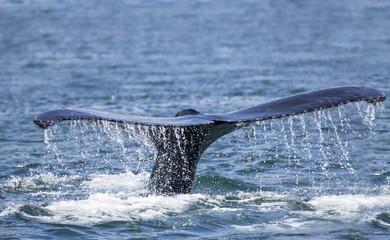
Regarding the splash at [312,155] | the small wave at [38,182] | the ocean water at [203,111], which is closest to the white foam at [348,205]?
the ocean water at [203,111]

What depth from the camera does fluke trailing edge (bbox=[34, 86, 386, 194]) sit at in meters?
7.07

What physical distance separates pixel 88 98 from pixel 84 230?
9.60 metres

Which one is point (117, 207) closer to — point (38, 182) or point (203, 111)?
point (38, 182)

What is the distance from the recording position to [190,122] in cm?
714

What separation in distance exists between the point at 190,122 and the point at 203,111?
25.3ft

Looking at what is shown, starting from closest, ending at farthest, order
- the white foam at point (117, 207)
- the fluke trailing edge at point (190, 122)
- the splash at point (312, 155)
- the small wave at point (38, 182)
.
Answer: the fluke trailing edge at point (190, 122) < the white foam at point (117, 207) < the small wave at point (38, 182) < the splash at point (312, 155)

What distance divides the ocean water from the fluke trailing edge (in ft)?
0.70

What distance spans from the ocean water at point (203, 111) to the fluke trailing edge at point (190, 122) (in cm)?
21

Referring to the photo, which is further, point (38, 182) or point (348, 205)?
point (38, 182)

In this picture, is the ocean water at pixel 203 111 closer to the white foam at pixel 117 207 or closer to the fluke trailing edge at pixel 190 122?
the white foam at pixel 117 207

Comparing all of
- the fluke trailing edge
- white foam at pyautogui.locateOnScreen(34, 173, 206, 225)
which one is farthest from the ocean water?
the fluke trailing edge

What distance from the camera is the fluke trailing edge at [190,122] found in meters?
7.07

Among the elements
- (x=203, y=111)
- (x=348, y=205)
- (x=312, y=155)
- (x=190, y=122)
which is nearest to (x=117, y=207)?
(x=190, y=122)

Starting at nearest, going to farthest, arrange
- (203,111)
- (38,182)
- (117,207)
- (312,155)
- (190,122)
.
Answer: (190,122) < (117,207) < (38,182) < (312,155) < (203,111)
